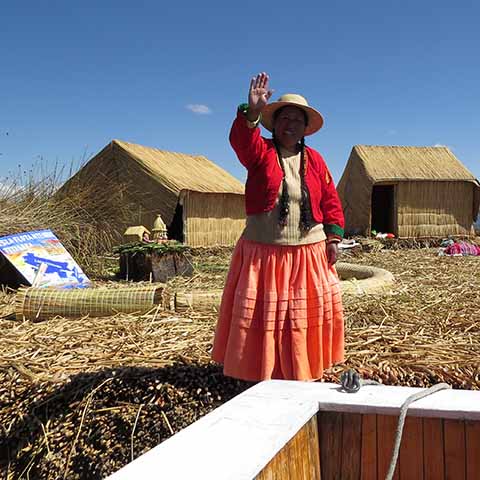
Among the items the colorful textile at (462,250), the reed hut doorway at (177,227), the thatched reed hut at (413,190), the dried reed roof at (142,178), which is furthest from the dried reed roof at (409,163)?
the reed hut doorway at (177,227)

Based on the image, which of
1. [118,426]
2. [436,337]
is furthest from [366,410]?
[436,337]

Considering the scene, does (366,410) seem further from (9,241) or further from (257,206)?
(9,241)

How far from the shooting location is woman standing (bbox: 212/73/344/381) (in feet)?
8.06

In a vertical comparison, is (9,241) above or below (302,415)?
above

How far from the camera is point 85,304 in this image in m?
4.27

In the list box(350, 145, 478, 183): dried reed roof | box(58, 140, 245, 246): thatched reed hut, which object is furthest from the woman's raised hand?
box(350, 145, 478, 183): dried reed roof

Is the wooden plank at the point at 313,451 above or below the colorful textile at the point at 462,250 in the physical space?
below

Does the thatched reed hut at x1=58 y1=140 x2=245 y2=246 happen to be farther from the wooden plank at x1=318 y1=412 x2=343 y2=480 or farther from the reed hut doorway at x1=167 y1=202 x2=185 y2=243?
the wooden plank at x1=318 y1=412 x2=343 y2=480

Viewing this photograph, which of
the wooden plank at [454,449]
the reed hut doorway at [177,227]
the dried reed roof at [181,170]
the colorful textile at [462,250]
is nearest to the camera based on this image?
the wooden plank at [454,449]

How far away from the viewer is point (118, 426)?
271cm

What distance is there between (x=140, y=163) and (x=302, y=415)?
10074mm

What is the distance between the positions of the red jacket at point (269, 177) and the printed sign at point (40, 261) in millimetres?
3476

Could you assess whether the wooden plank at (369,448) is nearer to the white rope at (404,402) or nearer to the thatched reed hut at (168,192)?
the white rope at (404,402)

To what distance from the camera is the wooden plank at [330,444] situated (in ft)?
5.22
